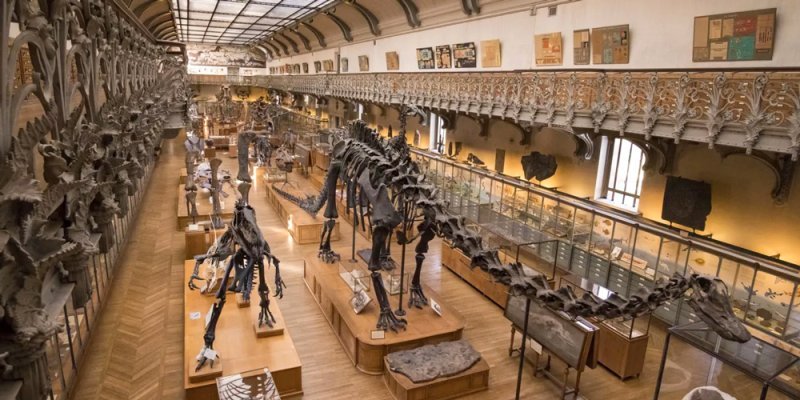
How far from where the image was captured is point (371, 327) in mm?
7184

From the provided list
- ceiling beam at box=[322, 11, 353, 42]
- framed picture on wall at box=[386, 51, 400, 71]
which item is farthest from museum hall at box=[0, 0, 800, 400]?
ceiling beam at box=[322, 11, 353, 42]

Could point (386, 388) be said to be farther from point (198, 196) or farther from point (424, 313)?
point (198, 196)

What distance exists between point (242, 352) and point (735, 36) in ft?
33.9

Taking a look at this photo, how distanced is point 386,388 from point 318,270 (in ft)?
10.5

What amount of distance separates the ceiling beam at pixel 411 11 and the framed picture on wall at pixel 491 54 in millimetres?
5293

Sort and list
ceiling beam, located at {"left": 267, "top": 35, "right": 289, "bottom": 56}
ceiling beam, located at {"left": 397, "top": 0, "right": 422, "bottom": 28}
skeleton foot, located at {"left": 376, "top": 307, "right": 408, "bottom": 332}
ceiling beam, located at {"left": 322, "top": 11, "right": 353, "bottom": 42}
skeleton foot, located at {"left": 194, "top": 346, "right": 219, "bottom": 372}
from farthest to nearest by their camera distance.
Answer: ceiling beam, located at {"left": 267, "top": 35, "right": 289, "bottom": 56}
ceiling beam, located at {"left": 322, "top": 11, "right": 353, "bottom": 42}
ceiling beam, located at {"left": 397, "top": 0, "right": 422, "bottom": 28}
skeleton foot, located at {"left": 376, "top": 307, "right": 408, "bottom": 332}
skeleton foot, located at {"left": 194, "top": 346, "right": 219, "bottom": 372}

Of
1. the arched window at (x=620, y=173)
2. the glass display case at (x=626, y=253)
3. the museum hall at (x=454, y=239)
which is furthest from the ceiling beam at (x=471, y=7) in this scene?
the glass display case at (x=626, y=253)

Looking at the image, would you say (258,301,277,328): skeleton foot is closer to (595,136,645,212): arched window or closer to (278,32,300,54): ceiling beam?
(595,136,645,212): arched window

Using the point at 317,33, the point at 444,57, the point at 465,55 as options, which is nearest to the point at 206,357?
the point at 465,55

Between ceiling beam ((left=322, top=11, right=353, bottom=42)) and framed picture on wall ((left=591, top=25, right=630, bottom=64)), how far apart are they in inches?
764

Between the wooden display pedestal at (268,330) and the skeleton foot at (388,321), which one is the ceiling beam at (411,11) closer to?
the skeleton foot at (388,321)

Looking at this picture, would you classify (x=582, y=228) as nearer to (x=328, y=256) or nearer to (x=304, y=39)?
(x=328, y=256)

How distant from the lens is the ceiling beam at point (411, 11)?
20.8 meters

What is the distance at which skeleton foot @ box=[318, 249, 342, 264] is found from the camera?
31.7 feet
